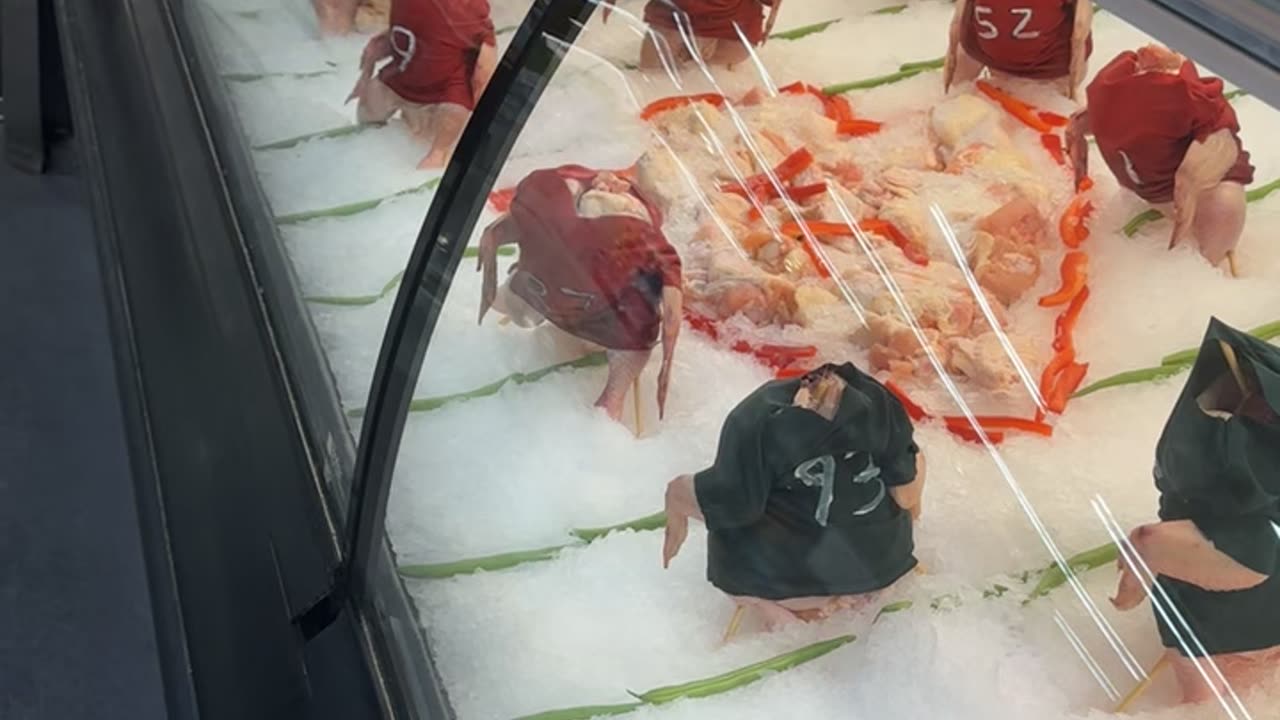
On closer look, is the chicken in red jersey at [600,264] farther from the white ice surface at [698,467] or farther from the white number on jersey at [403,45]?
the white number on jersey at [403,45]

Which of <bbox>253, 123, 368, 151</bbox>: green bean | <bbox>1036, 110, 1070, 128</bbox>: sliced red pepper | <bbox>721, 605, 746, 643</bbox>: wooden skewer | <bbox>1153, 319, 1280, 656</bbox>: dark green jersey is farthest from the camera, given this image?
<bbox>253, 123, 368, 151</bbox>: green bean

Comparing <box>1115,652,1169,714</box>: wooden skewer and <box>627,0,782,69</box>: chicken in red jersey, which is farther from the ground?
<box>627,0,782,69</box>: chicken in red jersey

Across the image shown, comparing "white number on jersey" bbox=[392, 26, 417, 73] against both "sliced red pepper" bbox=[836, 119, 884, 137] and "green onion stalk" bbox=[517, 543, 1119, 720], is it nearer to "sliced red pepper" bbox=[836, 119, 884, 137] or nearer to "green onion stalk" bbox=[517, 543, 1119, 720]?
"sliced red pepper" bbox=[836, 119, 884, 137]

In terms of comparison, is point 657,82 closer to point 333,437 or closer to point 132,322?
point 333,437

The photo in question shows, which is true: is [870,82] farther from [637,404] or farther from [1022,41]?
[637,404]

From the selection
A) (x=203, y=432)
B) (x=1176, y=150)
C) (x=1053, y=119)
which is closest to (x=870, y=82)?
(x=1053, y=119)

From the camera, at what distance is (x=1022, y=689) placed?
2.38 feet

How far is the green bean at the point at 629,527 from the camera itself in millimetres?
903

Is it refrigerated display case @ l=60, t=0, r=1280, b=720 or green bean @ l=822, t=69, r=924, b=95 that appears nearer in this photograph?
refrigerated display case @ l=60, t=0, r=1280, b=720

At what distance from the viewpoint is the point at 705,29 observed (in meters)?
0.97

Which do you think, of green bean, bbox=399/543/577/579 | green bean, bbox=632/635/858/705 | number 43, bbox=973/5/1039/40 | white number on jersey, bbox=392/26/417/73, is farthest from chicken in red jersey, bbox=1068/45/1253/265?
white number on jersey, bbox=392/26/417/73

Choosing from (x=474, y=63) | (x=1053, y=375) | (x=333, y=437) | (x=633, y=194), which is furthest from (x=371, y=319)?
(x=1053, y=375)

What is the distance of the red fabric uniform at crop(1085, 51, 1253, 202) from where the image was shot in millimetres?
917

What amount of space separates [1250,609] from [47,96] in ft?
8.74
